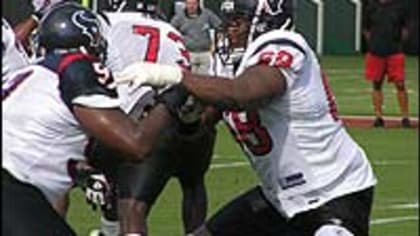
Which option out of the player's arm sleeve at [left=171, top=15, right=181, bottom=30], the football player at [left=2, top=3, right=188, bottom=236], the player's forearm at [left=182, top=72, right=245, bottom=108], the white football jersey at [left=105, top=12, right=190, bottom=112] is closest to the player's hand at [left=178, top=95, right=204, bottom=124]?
the football player at [left=2, top=3, right=188, bottom=236]

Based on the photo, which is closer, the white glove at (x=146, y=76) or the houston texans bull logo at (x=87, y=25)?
the white glove at (x=146, y=76)

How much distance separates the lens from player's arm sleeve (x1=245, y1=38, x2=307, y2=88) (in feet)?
22.4

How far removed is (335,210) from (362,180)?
237 millimetres

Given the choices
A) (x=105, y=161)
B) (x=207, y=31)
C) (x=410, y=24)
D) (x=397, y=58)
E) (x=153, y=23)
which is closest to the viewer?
(x=410, y=24)

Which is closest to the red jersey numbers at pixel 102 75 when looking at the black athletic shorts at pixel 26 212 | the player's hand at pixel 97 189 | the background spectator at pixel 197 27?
the black athletic shorts at pixel 26 212

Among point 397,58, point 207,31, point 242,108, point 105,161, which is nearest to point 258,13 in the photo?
point 242,108

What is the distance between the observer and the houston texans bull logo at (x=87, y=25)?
22.0ft

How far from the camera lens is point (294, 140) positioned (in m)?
7.16

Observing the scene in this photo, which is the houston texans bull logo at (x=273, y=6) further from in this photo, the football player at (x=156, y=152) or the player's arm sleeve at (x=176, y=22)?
the player's arm sleeve at (x=176, y=22)

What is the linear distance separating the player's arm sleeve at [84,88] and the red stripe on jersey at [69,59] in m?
0.02

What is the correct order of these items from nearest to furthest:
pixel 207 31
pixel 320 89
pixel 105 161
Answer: pixel 320 89 < pixel 105 161 < pixel 207 31

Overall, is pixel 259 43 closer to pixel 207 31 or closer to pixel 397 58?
pixel 397 58

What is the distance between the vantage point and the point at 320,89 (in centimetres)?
714

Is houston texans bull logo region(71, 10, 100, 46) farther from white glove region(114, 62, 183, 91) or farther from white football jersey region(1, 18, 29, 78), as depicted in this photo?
white football jersey region(1, 18, 29, 78)
